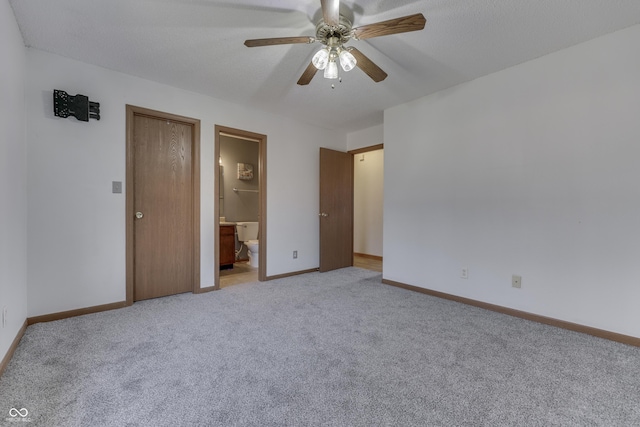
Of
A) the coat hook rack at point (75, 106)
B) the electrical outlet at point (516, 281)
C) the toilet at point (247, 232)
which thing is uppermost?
the coat hook rack at point (75, 106)

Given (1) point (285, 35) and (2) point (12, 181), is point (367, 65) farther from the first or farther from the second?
(2) point (12, 181)

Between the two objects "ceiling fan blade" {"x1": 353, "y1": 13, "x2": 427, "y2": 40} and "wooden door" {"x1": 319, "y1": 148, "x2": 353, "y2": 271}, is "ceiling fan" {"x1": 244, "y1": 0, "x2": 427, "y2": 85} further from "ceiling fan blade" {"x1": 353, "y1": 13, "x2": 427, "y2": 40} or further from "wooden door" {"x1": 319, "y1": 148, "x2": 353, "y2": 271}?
"wooden door" {"x1": 319, "y1": 148, "x2": 353, "y2": 271}

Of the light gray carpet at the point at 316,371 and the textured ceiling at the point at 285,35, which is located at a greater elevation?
the textured ceiling at the point at 285,35

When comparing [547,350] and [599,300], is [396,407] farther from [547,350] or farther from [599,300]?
[599,300]

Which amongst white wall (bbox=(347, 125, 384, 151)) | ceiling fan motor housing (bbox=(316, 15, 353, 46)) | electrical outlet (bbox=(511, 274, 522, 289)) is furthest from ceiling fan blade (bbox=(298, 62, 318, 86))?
electrical outlet (bbox=(511, 274, 522, 289))

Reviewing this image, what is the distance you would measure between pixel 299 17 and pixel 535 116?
2.26 meters

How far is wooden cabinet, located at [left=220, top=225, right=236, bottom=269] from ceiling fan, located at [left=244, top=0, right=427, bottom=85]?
3.09 metres

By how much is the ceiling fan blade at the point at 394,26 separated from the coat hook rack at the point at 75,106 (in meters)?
2.54

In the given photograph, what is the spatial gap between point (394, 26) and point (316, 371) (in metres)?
2.18

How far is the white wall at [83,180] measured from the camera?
244cm

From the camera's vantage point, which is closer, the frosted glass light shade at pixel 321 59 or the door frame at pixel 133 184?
the frosted glass light shade at pixel 321 59

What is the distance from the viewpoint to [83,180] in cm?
265

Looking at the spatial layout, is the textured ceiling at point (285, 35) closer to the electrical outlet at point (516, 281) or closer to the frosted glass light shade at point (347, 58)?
the frosted glass light shade at point (347, 58)

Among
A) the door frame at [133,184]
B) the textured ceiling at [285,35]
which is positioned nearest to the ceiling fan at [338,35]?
the textured ceiling at [285,35]
